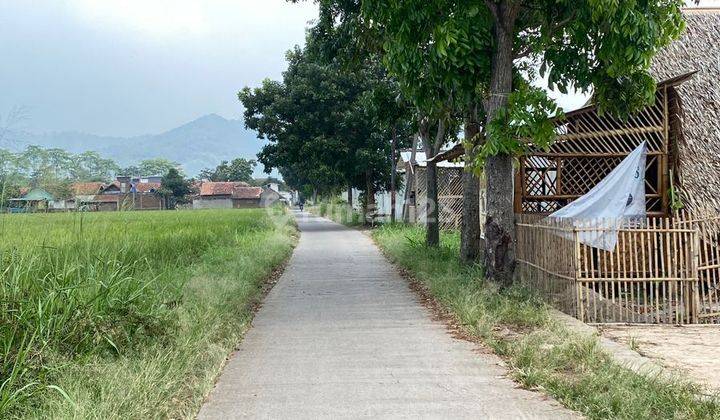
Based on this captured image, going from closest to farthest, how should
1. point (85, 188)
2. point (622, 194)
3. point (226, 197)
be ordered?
point (85, 188) → point (622, 194) → point (226, 197)

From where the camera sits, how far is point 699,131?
37.0ft

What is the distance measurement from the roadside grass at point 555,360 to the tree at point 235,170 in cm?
11636

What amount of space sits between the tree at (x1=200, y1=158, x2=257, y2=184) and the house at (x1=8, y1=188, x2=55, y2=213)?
385ft

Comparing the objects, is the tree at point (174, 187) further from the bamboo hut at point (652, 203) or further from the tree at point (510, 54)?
the tree at point (510, 54)

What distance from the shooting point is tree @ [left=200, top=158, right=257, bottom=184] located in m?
124

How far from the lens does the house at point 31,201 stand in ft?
19.0

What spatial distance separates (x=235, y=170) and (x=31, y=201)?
12043 centimetres

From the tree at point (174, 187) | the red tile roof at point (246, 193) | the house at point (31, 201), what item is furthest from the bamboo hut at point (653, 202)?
the red tile roof at point (246, 193)

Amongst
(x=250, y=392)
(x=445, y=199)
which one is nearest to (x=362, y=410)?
(x=250, y=392)

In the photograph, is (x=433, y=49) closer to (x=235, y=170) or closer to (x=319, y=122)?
(x=319, y=122)

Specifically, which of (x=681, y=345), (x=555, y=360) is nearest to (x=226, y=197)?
(x=681, y=345)

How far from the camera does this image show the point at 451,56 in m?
8.33

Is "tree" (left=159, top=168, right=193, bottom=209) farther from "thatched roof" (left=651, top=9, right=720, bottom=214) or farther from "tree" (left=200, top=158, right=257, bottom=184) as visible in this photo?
"thatched roof" (left=651, top=9, right=720, bottom=214)

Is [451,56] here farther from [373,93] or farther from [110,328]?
[373,93]
